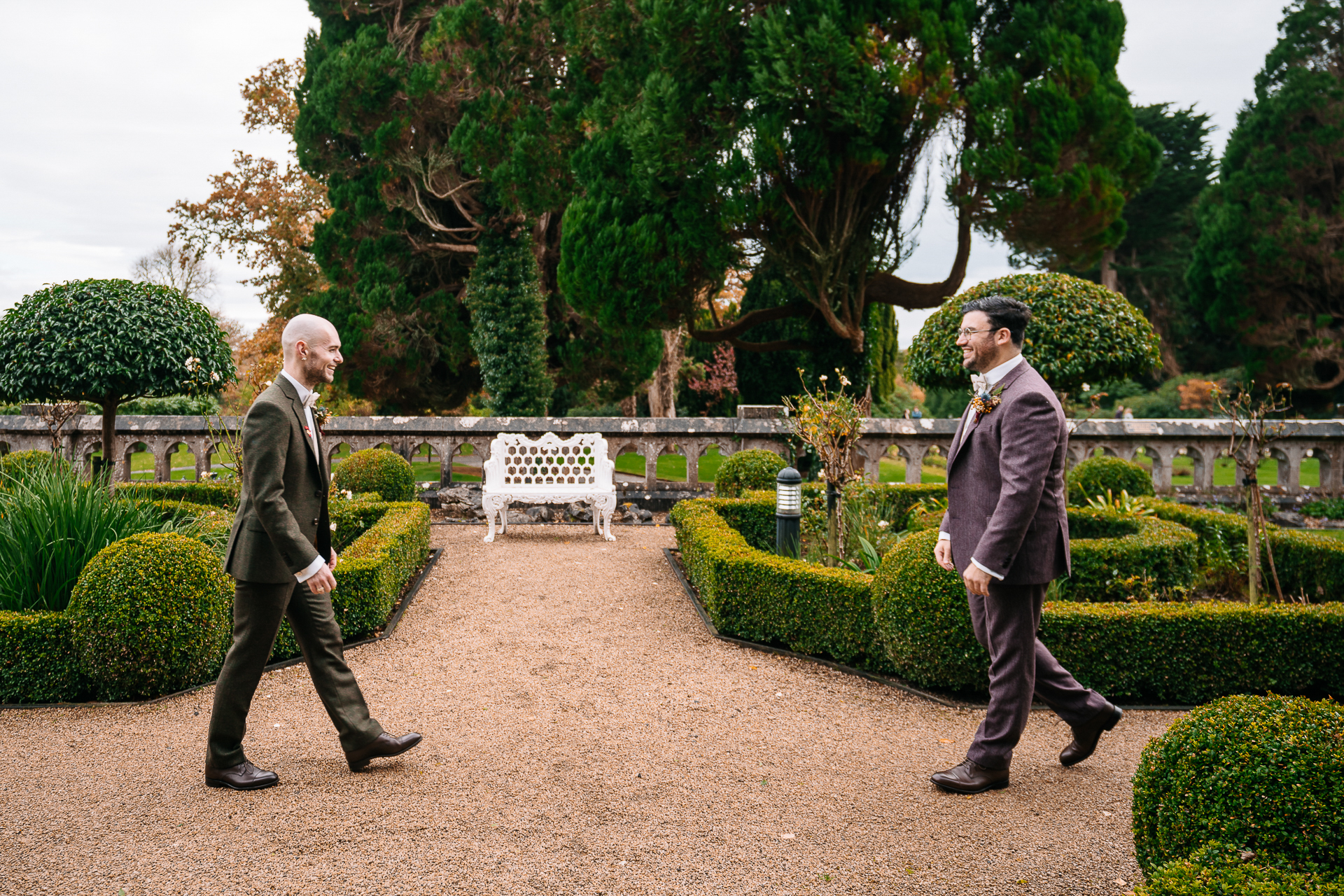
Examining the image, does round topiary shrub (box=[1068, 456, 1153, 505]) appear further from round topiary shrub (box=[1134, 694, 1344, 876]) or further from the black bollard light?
round topiary shrub (box=[1134, 694, 1344, 876])

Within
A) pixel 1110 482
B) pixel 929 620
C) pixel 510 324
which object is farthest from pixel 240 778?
pixel 510 324

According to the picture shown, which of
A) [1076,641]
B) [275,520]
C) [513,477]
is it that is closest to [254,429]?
[275,520]

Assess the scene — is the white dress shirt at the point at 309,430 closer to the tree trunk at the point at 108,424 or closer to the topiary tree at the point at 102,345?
the topiary tree at the point at 102,345

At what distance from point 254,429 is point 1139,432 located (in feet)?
34.4

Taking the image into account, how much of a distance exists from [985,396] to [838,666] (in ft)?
7.62

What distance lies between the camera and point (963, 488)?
10.6ft

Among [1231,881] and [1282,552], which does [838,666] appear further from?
[1282,552]

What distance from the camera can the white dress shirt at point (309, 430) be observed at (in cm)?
299

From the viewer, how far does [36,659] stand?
4.17 metres

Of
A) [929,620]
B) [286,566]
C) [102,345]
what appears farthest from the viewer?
[102,345]

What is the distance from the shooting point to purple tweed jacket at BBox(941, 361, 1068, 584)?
2920 millimetres

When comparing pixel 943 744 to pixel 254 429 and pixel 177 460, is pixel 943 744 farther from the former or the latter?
pixel 177 460

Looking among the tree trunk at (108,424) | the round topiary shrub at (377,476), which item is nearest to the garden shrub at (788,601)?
the round topiary shrub at (377,476)

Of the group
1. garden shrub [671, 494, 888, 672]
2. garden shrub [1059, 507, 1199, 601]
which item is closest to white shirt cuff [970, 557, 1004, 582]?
garden shrub [671, 494, 888, 672]
